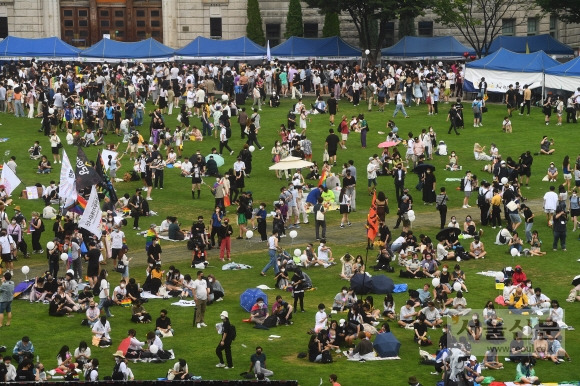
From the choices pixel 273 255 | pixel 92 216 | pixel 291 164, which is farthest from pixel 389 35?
pixel 92 216

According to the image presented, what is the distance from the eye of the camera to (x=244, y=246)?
136ft

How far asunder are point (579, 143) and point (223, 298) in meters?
24.7

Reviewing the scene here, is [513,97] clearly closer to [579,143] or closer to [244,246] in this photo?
[579,143]

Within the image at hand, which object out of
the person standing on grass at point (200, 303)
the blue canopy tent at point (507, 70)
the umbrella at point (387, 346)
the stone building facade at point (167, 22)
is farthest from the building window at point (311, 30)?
the umbrella at point (387, 346)

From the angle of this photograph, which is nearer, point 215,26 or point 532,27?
point 532,27

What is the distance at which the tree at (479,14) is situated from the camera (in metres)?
72.8

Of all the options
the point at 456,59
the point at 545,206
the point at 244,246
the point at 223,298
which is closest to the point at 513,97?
the point at 456,59

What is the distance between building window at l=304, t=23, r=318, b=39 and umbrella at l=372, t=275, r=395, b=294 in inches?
1995

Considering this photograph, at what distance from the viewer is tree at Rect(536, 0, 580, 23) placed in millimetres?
71250

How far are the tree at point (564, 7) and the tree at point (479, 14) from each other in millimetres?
2848

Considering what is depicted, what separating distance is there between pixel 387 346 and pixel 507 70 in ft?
121

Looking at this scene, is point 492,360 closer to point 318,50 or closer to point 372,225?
point 372,225

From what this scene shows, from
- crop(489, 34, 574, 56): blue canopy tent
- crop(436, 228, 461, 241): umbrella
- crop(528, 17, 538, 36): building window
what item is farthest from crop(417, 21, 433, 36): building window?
crop(436, 228, 461, 241): umbrella

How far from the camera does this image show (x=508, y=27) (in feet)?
273
